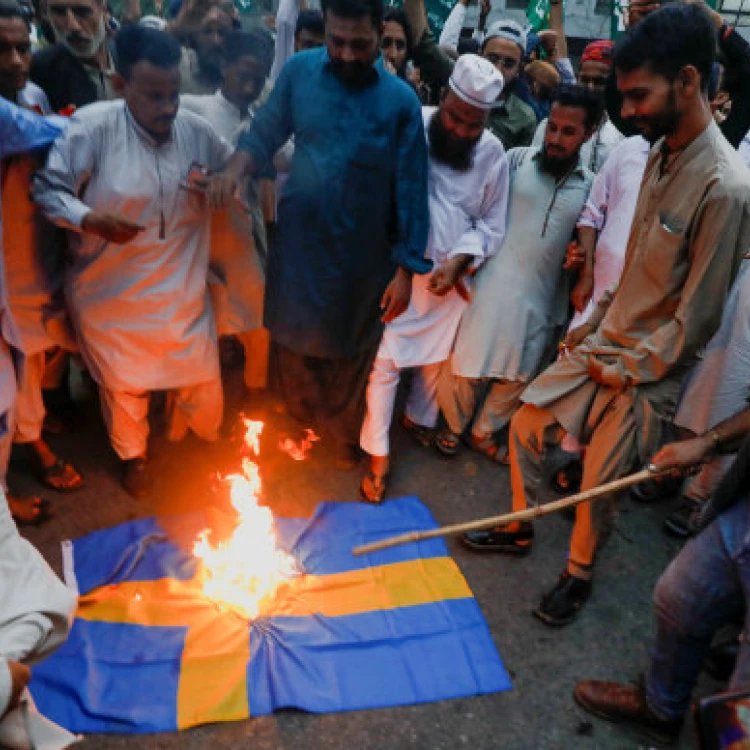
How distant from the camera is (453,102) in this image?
3.81m

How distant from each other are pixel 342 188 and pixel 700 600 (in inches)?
101

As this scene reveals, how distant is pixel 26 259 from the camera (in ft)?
11.5

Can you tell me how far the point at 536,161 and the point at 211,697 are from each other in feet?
11.5

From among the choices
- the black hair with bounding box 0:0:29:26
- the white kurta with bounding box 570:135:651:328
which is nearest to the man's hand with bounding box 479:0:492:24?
the white kurta with bounding box 570:135:651:328

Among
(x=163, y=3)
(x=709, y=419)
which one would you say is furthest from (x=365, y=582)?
(x=163, y=3)

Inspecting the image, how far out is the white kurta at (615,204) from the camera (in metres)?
3.97

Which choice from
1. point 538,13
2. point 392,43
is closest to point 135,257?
point 392,43

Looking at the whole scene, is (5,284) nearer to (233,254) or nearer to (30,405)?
(30,405)

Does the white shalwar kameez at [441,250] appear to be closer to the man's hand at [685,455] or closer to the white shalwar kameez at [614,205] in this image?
the white shalwar kameez at [614,205]

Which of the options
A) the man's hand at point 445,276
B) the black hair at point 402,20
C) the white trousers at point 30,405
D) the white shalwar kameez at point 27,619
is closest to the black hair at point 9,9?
the white trousers at point 30,405

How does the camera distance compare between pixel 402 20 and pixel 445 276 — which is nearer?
pixel 445 276

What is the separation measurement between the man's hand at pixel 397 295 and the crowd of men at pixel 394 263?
0.06 feet

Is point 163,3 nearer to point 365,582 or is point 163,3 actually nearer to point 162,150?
point 162,150

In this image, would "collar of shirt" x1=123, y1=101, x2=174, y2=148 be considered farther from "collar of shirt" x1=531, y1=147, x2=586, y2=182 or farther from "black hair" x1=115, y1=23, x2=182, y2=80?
"collar of shirt" x1=531, y1=147, x2=586, y2=182
